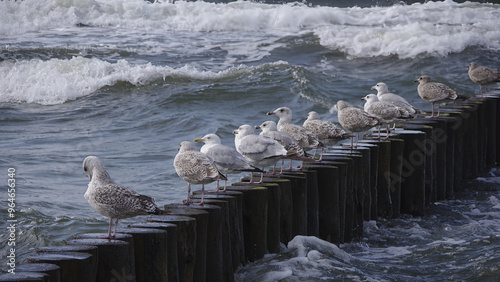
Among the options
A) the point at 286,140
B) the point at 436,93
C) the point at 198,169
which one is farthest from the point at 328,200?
the point at 436,93

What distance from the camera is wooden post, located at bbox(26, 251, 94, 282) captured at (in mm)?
4332

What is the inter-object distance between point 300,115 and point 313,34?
9003 millimetres

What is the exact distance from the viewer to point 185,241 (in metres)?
5.42

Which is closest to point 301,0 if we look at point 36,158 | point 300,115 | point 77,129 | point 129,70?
point 129,70

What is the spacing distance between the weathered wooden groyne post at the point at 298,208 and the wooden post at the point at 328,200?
1 cm

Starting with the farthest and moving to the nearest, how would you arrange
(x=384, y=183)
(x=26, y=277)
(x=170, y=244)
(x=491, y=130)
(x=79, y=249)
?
1. (x=491, y=130)
2. (x=384, y=183)
3. (x=170, y=244)
4. (x=79, y=249)
5. (x=26, y=277)

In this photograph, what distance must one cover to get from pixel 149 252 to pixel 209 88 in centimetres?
1382

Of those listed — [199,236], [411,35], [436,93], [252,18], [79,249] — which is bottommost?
[199,236]

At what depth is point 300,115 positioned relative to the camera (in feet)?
54.2

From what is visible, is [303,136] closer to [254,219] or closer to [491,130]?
[254,219]

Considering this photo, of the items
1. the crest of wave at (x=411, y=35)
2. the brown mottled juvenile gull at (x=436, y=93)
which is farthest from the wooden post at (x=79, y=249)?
the crest of wave at (x=411, y=35)

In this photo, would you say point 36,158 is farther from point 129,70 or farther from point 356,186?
point 129,70

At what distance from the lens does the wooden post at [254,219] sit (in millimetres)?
6598

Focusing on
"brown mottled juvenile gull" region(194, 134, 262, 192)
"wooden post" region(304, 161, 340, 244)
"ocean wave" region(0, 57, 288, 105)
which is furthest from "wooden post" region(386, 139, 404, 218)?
"ocean wave" region(0, 57, 288, 105)
